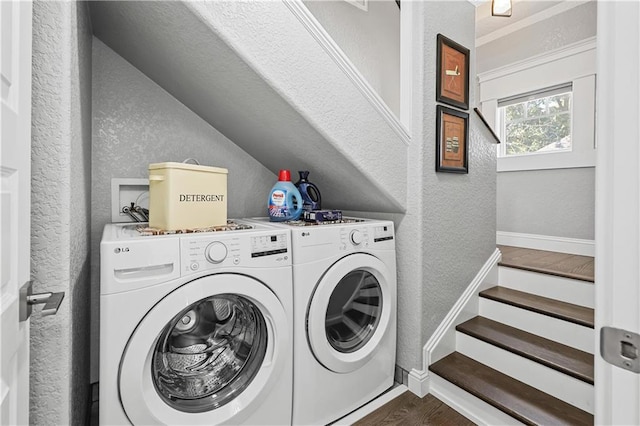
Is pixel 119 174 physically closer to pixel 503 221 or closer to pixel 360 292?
pixel 360 292

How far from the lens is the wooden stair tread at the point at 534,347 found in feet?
4.96

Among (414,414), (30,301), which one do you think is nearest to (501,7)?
(414,414)

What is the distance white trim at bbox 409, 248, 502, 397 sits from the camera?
1.79 m

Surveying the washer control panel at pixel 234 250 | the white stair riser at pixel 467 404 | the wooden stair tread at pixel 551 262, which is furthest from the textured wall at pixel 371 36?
the white stair riser at pixel 467 404

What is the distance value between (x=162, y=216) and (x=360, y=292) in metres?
1.03

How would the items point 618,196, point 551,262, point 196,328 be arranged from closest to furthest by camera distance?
point 618,196 → point 196,328 → point 551,262

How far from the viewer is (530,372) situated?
64.5 inches

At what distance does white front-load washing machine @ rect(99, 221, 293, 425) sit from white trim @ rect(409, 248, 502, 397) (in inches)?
30.6

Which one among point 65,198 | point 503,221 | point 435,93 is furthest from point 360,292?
point 503,221

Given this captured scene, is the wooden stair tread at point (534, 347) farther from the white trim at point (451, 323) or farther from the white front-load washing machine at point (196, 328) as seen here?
the white front-load washing machine at point (196, 328)

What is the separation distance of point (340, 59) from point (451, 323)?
1.60 m

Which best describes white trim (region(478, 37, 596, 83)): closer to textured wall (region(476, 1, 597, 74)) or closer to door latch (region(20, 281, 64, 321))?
textured wall (region(476, 1, 597, 74))

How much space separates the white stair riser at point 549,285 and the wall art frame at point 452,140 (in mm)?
824

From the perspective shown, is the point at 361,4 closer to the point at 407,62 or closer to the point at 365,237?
the point at 407,62
